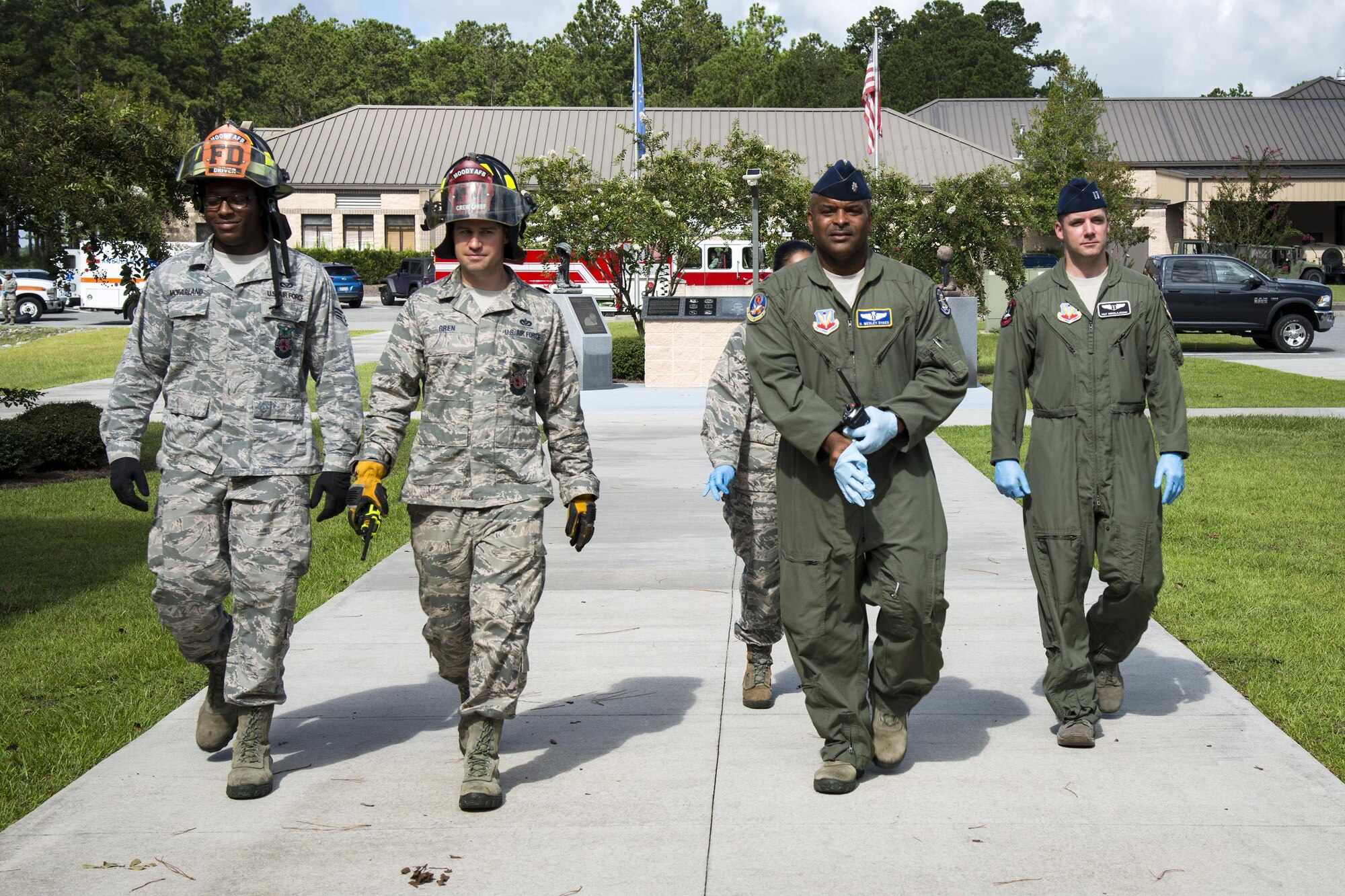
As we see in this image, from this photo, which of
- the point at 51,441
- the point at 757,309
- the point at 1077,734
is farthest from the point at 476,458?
the point at 51,441

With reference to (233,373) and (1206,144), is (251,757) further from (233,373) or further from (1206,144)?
(1206,144)

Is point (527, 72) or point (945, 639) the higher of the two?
point (527, 72)

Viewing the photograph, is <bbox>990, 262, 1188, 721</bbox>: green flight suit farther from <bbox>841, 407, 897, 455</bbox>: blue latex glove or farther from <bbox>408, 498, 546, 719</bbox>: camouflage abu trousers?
<bbox>408, 498, 546, 719</bbox>: camouflage abu trousers

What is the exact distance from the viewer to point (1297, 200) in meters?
53.4

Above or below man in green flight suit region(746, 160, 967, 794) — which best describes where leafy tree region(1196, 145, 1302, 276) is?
above

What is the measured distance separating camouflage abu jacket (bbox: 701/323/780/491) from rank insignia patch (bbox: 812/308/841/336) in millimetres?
845

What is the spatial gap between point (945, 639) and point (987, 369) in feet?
56.0

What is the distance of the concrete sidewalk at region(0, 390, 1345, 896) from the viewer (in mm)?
3850

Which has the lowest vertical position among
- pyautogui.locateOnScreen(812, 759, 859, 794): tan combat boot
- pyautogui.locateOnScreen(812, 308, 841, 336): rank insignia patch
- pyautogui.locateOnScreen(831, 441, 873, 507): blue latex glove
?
pyautogui.locateOnScreen(812, 759, 859, 794): tan combat boot

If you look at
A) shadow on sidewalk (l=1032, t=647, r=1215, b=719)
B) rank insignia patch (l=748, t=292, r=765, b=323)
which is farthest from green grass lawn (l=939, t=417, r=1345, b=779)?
rank insignia patch (l=748, t=292, r=765, b=323)

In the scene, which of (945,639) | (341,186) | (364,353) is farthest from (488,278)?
(341,186)

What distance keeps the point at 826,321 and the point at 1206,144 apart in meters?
54.8

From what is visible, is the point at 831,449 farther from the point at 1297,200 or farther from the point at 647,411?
the point at 1297,200

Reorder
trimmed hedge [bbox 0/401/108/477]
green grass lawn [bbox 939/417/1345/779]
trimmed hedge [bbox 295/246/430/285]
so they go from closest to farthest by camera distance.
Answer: green grass lawn [bbox 939/417/1345/779] < trimmed hedge [bbox 0/401/108/477] < trimmed hedge [bbox 295/246/430/285]
